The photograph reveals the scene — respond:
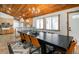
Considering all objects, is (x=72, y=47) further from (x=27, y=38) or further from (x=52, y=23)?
(x=27, y=38)

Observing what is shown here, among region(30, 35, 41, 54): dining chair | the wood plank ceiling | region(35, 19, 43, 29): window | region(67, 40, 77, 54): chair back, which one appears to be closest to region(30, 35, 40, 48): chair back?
region(30, 35, 41, 54): dining chair

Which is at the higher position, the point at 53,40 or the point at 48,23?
the point at 48,23

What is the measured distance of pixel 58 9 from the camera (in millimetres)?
2607

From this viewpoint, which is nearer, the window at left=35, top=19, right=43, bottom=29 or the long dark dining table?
the long dark dining table

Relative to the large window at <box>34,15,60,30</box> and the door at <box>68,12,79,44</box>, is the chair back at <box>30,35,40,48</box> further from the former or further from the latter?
the door at <box>68,12,79,44</box>

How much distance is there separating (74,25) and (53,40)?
1.77ft

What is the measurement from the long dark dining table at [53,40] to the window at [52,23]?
0.15 m

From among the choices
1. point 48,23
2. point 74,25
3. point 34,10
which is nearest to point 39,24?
point 48,23

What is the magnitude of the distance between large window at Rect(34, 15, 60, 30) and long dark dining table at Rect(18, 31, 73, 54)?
14 centimetres

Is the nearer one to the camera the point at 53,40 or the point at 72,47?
the point at 72,47

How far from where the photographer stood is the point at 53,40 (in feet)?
8.64

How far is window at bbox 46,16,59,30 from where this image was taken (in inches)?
105

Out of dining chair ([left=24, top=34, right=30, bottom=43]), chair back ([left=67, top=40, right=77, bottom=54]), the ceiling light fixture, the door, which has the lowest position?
chair back ([left=67, top=40, right=77, bottom=54])
